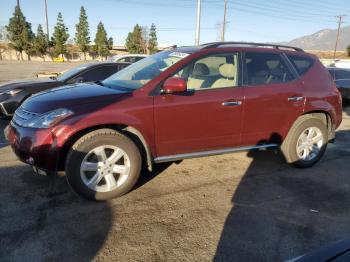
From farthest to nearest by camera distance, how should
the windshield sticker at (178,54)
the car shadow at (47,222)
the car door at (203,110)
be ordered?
the windshield sticker at (178,54)
the car door at (203,110)
the car shadow at (47,222)

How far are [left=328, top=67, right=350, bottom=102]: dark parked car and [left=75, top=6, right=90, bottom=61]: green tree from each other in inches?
2491

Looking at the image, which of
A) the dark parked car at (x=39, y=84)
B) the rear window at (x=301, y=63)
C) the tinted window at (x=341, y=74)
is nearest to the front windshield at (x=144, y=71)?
the rear window at (x=301, y=63)

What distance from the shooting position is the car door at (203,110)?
3.88 m

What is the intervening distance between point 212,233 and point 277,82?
8.11ft

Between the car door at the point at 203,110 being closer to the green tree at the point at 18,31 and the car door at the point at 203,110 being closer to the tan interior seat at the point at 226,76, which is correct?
the tan interior seat at the point at 226,76

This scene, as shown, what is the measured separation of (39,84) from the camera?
711 cm

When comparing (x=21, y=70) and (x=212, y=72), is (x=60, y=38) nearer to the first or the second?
(x=21, y=70)

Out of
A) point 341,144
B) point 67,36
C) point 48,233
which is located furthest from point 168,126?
point 67,36

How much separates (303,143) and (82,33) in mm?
69230

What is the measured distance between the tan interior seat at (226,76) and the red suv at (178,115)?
0.04ft

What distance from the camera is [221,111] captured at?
13.6 feet

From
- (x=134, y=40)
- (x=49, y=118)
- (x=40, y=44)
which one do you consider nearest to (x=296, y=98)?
(x=49, y=118)

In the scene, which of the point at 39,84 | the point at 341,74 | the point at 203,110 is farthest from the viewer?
the point at 341,74

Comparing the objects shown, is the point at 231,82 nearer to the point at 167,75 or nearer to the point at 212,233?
the point at 167,75
